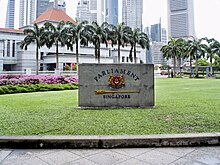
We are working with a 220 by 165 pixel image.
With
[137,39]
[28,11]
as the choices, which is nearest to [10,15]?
[28,11]

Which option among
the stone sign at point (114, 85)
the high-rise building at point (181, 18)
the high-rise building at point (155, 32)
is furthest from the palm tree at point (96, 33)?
the high-rise building at point (155, 32)

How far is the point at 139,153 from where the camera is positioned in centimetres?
383

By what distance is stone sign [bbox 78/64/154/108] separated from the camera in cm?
776

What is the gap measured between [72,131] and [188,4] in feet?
342

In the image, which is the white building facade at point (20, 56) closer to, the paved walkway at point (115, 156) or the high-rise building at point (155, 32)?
the paved walkway at point (115, 156)

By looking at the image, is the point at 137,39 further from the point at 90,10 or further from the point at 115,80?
the point at 90,10

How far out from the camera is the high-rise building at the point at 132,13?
93.5 meters

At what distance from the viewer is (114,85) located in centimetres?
777

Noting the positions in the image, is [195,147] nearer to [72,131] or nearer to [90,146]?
[90,146]

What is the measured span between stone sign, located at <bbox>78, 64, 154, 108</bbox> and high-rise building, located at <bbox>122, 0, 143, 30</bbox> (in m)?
87.6

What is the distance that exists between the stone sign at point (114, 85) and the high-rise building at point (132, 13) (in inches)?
3448

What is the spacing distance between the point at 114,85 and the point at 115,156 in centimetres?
420

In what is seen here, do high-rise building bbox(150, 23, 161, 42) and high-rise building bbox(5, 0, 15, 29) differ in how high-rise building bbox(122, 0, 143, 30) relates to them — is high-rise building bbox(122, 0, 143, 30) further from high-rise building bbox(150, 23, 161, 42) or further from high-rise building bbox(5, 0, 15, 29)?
high-rise building bbox(5, 0, 15, 29)

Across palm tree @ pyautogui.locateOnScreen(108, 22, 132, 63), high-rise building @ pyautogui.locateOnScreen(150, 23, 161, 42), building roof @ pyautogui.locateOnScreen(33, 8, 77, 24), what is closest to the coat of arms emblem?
palm tree @ pyautogui.locateOnScreen(108, 22, 132, 63)
